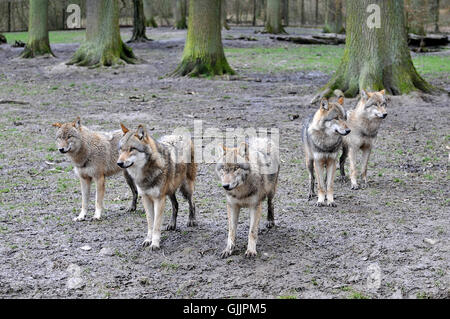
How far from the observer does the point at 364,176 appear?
29.0ft

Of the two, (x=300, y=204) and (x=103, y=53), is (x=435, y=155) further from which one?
(x=103, y=53)

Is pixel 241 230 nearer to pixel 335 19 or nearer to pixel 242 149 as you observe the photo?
pixel 242 149

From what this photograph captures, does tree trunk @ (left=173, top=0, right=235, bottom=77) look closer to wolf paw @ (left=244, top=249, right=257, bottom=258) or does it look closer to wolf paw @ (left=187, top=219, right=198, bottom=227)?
wolf paw @ (left=187, top=219, right=198, bottom=227)

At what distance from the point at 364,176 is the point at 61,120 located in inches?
294

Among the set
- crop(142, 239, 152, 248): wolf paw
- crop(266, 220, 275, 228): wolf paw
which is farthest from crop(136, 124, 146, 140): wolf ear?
crop(266, 220, 275, 228): wolf paw

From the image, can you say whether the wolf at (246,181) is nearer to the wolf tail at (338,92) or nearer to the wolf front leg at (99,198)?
the wolf front leg at (99,198)

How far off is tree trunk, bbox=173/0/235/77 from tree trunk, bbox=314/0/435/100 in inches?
216

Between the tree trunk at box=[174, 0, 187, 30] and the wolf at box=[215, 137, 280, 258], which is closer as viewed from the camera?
the wolf at box=[215, 137, 280, 258]

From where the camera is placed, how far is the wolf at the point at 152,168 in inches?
240

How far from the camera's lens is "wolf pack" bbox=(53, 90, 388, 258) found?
594 centimetres

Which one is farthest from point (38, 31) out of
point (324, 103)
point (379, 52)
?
point (324, 103)

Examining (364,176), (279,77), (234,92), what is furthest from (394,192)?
(279,77)

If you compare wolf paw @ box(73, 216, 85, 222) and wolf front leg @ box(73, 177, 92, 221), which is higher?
wolf front leg @ box(73, 177, 92, 221)

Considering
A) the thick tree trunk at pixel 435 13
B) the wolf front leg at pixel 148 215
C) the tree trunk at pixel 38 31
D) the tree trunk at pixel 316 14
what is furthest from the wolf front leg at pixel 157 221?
the tree trunk at pixel 316 14
